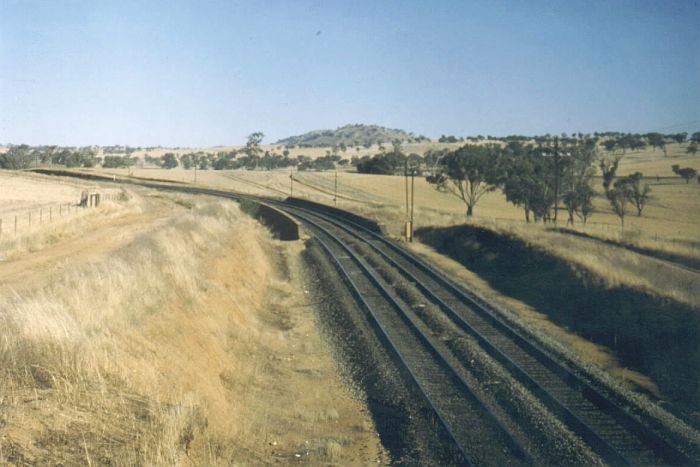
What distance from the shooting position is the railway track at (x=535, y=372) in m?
9.83

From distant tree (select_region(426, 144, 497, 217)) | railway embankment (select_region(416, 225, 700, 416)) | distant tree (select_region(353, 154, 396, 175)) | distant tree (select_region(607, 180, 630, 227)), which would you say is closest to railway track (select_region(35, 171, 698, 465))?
railway embankment (select_region(416, 225, 700, 416))

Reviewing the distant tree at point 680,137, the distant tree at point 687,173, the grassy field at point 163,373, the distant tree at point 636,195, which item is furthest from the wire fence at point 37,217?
the distant tree at point 680,137

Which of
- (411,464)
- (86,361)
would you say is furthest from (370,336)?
(86,361)

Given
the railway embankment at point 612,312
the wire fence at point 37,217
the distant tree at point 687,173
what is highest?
the distant tree at point 687,173

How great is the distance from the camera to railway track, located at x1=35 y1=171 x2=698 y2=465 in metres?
9.70

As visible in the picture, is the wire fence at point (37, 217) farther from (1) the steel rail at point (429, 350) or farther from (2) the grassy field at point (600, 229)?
(2) the grassy field at point (600, 229)

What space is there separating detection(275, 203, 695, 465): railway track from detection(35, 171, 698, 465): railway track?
0.6 inches

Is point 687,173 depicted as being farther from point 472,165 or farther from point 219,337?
point 219,337

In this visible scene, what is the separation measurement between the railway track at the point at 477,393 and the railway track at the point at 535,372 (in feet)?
0.05

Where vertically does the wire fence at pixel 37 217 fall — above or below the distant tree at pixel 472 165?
below

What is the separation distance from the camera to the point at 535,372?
13.7 meters

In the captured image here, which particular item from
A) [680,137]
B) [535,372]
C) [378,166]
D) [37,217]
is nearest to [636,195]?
[37,217]

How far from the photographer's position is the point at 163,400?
29.9 ft

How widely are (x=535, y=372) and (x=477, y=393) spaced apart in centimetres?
212
